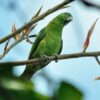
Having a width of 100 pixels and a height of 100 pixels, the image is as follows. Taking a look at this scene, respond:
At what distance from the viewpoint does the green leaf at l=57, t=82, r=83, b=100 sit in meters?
0.50

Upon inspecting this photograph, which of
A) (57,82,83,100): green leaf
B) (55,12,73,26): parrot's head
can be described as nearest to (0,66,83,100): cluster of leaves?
(57,82,83,100): green leaf

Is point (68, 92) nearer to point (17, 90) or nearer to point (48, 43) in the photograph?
point (17, 90)

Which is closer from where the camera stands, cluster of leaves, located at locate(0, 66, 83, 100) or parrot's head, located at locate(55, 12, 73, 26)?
cluster of leaves, located at locate(0, 66, 83, 100)

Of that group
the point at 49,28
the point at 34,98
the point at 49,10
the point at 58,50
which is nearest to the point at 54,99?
the point at 34,98

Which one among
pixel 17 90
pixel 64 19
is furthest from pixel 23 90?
pixel 64 19

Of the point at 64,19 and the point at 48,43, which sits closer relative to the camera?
the point at 48,43

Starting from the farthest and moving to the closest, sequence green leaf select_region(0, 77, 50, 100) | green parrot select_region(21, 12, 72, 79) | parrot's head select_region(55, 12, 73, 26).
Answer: parrot's head select_region(55, 12, 73, 26), green parrot select_region(21, 12, 72, 79), green leaf select_region(0, 77, 50, 100)

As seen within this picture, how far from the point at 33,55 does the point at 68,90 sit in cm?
536

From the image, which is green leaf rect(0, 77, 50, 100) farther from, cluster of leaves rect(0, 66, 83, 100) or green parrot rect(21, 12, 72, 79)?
green parrot rect(21, 12, 72, 79)

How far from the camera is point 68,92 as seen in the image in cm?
51

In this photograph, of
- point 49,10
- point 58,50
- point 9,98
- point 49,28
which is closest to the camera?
point 9,98

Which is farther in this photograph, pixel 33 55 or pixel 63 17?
pixel 63 17

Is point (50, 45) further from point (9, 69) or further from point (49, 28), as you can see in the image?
point (9, 69)

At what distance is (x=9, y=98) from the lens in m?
0.48
